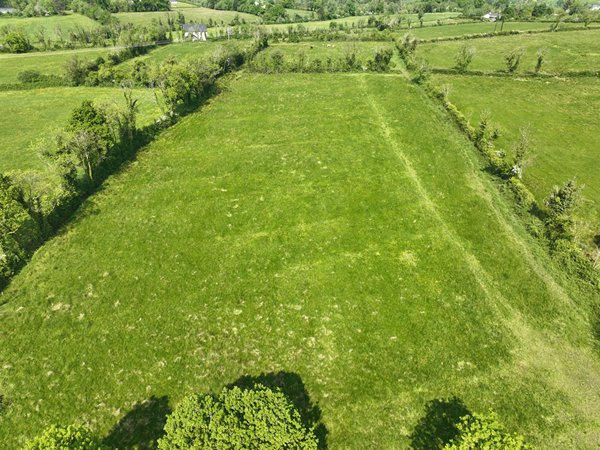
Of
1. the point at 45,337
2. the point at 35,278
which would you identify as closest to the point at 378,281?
the point at 45,337

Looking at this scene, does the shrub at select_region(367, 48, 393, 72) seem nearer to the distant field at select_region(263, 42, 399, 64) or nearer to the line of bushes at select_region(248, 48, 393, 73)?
the line of bushes at select_region(248, 48, 393, 73)

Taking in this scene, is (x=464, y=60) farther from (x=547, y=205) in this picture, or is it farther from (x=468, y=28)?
(x=468, y=28)

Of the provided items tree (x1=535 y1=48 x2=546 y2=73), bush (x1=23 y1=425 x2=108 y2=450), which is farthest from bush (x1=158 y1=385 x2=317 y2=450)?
tree (x1=535 y1=48 x2=546 y2=73)

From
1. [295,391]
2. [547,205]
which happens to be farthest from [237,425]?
[547,205]

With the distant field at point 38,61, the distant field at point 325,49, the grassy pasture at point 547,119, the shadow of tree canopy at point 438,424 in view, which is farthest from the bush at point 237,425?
the distant field at point 38,61

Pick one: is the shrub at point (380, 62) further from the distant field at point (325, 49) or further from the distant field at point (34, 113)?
the distant field at point (34, 113)
